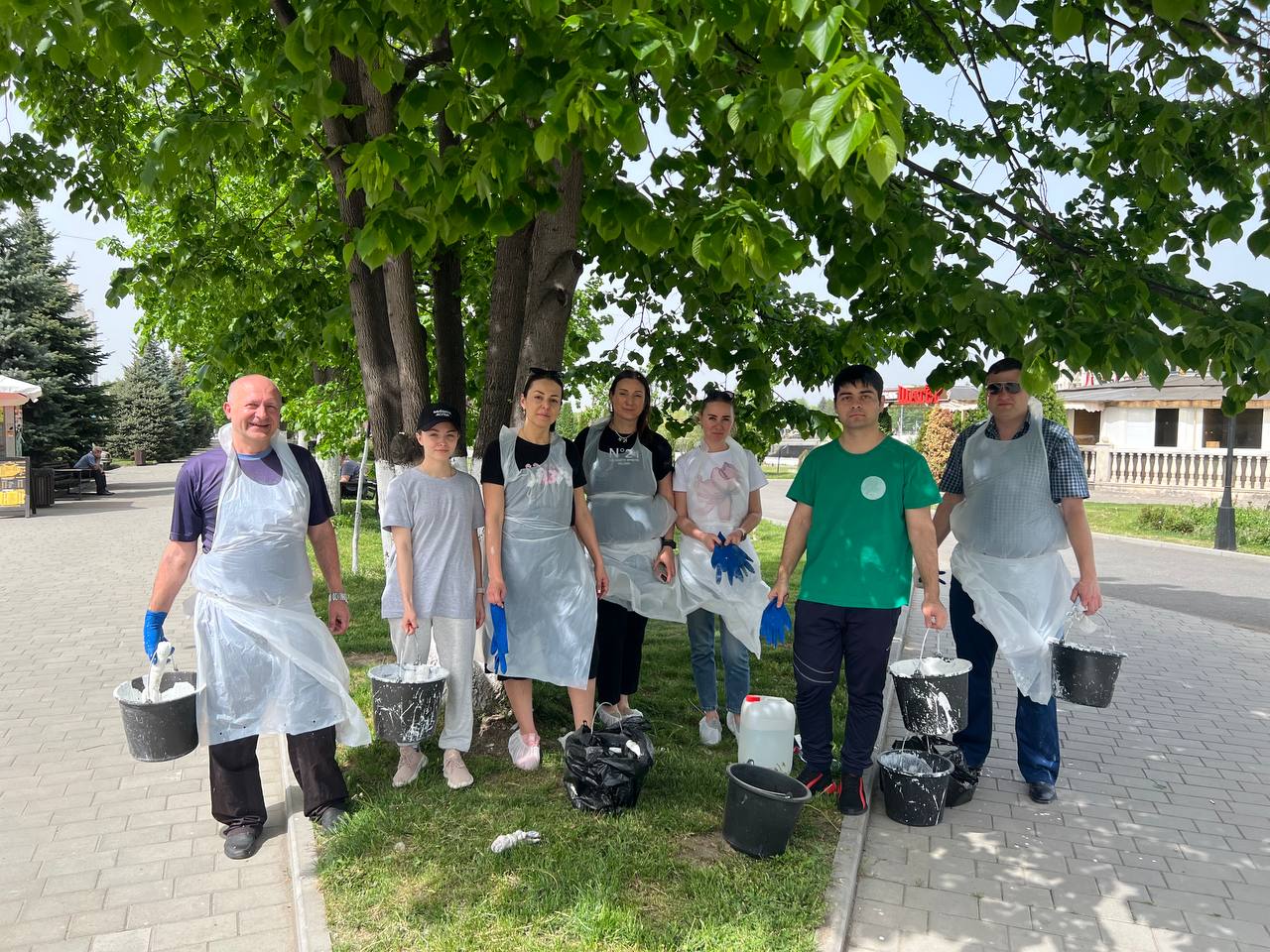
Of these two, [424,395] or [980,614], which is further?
[424,395]

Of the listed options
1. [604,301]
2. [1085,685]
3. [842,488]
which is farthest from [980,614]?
[604,301]

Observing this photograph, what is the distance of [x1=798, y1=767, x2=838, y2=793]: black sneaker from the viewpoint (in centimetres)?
454

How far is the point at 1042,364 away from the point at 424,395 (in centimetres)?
333

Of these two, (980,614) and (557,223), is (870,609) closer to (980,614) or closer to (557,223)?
(980,614)

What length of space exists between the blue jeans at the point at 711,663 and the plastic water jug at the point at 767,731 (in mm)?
718

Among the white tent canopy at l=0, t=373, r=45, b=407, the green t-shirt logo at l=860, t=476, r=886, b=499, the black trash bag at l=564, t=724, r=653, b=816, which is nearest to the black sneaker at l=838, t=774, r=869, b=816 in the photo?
the black trash bag at l=564, t=724, r=653, b=816

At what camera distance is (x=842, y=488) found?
14.4 feet

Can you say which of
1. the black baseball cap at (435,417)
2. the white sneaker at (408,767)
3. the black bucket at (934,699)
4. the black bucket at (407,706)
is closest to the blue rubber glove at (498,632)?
the black bucket at (407,706)

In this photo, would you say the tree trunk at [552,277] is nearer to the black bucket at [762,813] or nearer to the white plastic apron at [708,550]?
the white plastic apron at [708,550]

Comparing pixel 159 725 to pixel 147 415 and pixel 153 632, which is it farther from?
pixel 147 415

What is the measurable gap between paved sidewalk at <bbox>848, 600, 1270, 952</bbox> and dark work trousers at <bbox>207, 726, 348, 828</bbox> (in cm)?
231

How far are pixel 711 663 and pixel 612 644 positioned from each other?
0.57 metres

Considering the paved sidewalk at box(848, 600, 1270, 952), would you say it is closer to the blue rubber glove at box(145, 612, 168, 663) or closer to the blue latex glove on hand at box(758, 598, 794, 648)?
the blue latex glove on hand at box(758, 598, 794, 648)

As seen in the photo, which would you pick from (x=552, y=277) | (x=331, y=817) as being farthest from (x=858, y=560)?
(x=331, y=817)
